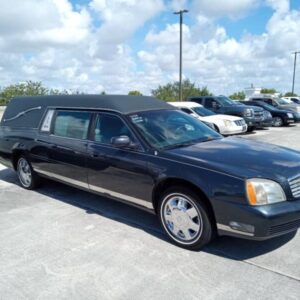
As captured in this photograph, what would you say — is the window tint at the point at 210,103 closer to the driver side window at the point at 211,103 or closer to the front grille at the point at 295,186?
the driver side window at the point at 211,103

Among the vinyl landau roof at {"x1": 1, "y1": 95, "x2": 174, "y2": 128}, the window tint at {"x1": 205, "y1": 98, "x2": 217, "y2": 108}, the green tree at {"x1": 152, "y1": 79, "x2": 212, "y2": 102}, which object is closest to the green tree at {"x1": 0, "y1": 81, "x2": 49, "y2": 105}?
the green tree at {"x1": 152, "y1": 79, "x2": 212, "y2": 102}

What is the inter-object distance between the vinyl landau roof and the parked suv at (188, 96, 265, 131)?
39.0ft

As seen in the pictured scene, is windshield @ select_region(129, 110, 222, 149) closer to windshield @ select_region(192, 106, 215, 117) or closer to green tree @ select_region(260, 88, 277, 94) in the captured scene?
windshield @ select_region(192, 106, 215, 117)

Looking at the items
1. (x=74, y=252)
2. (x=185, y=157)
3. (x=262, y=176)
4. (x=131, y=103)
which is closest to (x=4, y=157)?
(x=131, y=103)

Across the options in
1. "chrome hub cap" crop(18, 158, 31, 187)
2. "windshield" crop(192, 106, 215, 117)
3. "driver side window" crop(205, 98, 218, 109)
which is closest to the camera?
"chrome hub cap" crop(18, 158, 31, 187)

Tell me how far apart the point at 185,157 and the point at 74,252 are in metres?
1.61

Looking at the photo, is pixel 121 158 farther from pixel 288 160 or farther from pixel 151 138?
pixel 288 160

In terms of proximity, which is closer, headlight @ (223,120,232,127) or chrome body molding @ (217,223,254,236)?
chrome body molding @ (217,223,254,236)

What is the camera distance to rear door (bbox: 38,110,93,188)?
16.9 ft

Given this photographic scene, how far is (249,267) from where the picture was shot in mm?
3547

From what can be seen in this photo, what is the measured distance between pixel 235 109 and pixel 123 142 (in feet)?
44.4

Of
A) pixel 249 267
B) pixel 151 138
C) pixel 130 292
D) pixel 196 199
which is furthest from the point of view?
pixel 151 138

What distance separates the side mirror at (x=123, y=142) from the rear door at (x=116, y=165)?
5cm

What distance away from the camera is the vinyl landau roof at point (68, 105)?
16.4 ft
